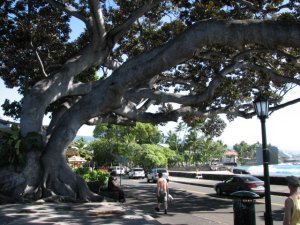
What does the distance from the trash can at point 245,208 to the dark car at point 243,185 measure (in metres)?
12.4

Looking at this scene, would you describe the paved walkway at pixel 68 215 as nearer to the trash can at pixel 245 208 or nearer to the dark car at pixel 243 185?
the trash can at pixel 245 208

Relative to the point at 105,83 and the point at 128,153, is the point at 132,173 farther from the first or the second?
the point at 105,83

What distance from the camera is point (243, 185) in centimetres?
2147

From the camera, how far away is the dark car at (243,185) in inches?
830

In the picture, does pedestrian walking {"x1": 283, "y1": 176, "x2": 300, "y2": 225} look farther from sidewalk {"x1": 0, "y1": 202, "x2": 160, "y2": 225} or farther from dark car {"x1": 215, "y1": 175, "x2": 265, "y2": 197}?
dark car {"x1": 215, "y1": 175, "x2": 265, "y2": 197}

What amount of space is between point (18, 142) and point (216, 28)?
863 centimetres

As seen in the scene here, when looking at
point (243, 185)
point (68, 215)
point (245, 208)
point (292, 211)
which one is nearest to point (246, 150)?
point (243, 185)

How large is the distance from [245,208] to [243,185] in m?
13.1

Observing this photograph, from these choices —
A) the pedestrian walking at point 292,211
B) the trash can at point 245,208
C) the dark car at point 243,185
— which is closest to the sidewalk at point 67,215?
the trash can at point 245,208

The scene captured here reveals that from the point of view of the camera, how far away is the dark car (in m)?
21.1

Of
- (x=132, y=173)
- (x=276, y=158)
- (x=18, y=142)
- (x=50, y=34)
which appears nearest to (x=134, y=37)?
(x=50, y=34)

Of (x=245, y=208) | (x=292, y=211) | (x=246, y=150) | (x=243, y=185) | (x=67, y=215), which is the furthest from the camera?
(x=246, y=150)

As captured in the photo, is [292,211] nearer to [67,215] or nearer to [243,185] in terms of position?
[67,215]

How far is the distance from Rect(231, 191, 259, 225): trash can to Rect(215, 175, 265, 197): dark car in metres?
12.4
